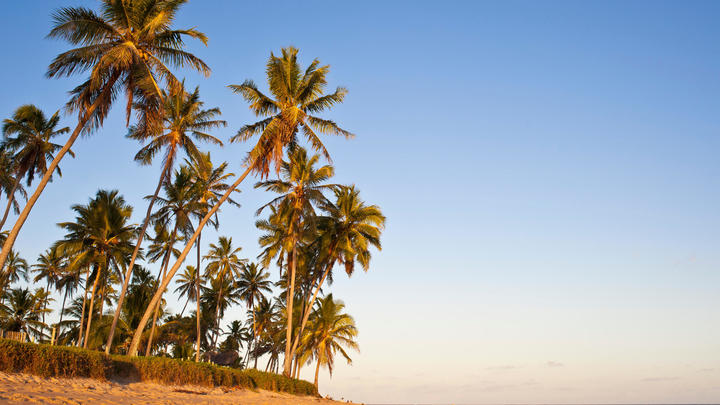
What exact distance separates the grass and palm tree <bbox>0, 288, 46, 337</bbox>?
3370 cm

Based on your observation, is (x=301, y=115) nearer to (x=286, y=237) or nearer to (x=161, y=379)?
(x=286, y=237)

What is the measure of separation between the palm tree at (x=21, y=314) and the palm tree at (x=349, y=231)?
102ft

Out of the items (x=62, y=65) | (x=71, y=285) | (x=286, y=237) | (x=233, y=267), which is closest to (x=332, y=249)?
(x=286, y=237)

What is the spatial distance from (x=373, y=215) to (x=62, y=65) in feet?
61.2

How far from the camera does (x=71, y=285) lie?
1581 inches

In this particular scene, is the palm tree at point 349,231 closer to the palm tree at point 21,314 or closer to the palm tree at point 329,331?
the palm tree at point 329,331

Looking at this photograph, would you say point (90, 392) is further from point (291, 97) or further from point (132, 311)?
point (132, 311)

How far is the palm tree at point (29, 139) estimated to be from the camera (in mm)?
28641

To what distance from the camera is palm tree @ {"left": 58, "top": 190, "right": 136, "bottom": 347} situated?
96.5 feet

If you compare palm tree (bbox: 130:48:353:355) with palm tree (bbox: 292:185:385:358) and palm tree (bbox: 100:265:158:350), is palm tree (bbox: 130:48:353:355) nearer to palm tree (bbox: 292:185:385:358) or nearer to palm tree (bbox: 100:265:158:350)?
palm tree (bbox: 292:185:385:358)

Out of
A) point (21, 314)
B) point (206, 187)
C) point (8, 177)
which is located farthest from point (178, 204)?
point (21, 314)

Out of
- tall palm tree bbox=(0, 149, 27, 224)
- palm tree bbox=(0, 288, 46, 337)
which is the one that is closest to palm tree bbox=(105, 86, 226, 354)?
tall palm tree bbox=(0, 149, 27, 224)

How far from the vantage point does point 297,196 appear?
2900cm

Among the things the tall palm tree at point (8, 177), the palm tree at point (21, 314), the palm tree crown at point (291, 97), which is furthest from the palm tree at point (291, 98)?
the palm tree at point (21, 314)
